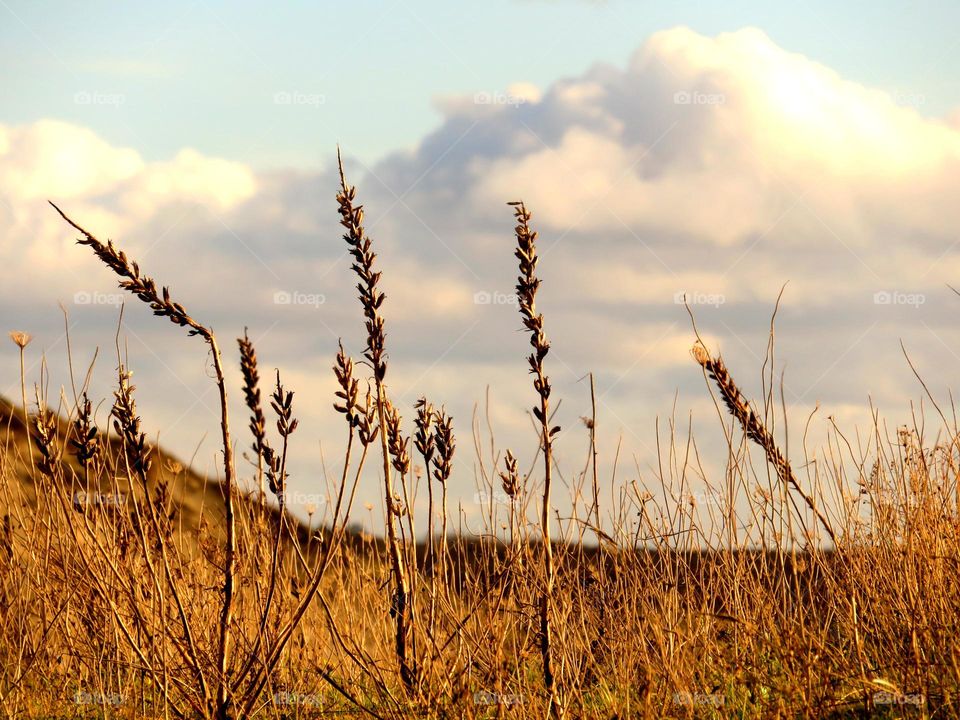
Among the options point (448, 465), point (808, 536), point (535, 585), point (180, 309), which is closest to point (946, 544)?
point (808, 536)

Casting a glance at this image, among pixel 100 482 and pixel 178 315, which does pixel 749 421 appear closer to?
pixel 178 315

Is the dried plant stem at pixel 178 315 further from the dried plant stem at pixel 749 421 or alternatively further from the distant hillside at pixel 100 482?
the dried plant stem at pixel 749 421

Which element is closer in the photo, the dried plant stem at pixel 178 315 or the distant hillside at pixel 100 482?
the dried plant stem at pixel 178 315

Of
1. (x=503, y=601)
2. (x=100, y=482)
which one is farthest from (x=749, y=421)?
(x=100, y=482)

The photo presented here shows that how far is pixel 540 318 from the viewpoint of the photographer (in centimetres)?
288

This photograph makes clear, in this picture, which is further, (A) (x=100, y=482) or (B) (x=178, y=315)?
(A) (x=100, y=482)

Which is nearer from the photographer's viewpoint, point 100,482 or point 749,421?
point 749,421

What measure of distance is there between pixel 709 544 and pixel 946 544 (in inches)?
49.7

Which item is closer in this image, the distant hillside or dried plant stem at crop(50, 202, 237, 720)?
dried plant stem at crop(50, 202, 237, 720)

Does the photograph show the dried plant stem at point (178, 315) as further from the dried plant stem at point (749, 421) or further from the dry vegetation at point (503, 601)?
the dried plant stem at point (749, 421)

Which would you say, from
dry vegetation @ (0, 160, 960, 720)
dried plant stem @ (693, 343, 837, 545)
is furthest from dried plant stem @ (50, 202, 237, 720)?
dried plant stem @ (693, 343, 837, 545)

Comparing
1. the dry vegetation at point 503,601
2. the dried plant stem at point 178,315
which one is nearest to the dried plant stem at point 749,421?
the dry vegetation at point 503,601

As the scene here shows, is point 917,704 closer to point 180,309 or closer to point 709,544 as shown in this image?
point 709,544

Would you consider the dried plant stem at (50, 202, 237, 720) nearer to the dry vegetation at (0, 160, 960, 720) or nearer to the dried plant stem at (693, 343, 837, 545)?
the dry vegetation at (0, 160, 960, 720)
